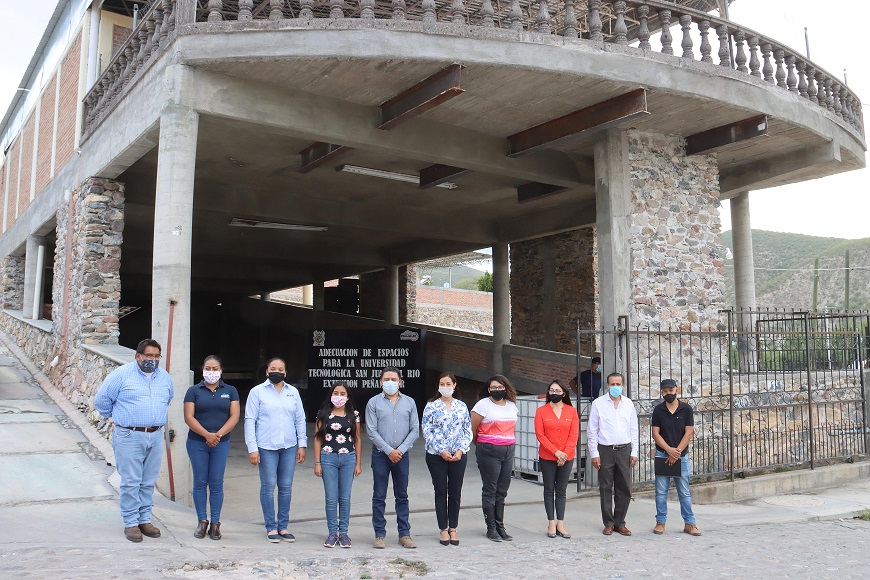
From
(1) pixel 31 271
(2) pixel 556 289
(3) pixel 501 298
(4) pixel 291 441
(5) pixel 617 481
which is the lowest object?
(5) pixel 617 481

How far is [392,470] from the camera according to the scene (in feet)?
19.4

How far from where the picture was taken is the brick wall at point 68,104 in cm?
1265

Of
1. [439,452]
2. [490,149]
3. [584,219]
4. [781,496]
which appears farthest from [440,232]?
[439,452]

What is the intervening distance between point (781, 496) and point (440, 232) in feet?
31.5

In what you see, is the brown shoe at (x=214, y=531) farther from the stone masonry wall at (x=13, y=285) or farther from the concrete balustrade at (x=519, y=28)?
the stone masonry wall at (x=13, y=285)

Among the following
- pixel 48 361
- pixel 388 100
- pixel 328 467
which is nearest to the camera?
pixel 328 467

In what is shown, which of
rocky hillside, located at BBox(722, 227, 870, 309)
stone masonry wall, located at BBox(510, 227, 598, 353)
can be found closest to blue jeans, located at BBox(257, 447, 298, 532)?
stone masonry wall, located at BBox(510, 227, 598, 353)

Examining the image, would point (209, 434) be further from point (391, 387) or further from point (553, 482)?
point (553, 482)

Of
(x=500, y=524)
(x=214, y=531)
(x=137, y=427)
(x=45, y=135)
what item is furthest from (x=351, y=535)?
(x=45, y=135)

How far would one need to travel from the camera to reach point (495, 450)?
20.4ft

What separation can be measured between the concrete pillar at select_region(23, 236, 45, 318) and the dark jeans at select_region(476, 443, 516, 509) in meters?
13.2

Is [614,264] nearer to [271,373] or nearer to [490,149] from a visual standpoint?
[490,149]

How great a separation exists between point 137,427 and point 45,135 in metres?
12.1

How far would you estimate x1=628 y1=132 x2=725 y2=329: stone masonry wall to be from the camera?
1006cm
